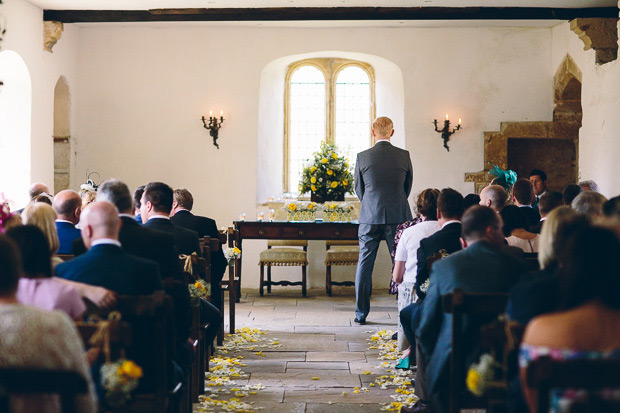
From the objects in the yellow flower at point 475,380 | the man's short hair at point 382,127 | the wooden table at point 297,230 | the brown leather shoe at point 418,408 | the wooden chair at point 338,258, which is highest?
the man's short hair at point 382,127

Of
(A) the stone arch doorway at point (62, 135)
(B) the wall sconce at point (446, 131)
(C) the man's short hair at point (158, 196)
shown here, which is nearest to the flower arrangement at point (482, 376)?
(C) the man's short hair at point (158, 196)

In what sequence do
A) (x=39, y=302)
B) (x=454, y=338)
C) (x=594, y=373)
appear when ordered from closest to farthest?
(x=594, y=373)
(x=39, y=302)
(x=454, y=338)

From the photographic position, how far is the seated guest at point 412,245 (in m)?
5.57

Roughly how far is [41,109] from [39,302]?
698cm

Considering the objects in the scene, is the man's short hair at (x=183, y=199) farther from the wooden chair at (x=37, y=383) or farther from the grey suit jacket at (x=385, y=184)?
the wooden chair at (x=37, y=383)

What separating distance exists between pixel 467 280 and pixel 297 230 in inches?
224

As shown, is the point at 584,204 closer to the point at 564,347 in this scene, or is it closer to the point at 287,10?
the point at 564,347

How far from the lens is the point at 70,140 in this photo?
1030cm

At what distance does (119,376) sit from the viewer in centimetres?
270

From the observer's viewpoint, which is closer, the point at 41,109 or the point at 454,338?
the point at 454,338

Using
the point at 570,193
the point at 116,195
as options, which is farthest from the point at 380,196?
the point at 116,195

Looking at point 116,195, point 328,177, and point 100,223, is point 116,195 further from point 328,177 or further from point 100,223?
point 328,177

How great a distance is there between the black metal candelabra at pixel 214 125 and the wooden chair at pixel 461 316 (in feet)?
24.5

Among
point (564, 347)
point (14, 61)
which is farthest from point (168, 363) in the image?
point (14, 61)
